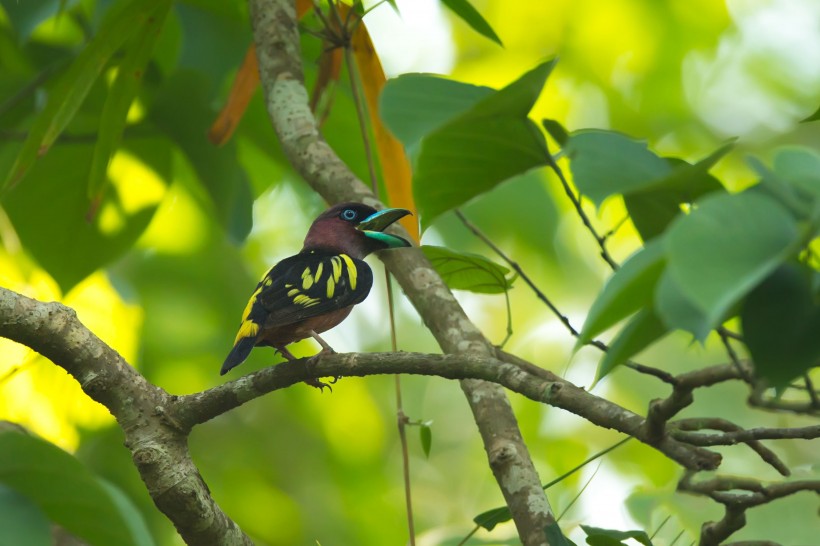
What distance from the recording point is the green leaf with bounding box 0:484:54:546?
2104mm

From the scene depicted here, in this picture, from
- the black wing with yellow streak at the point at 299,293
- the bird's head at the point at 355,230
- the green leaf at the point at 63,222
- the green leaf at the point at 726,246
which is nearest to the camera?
the green leaf at the point at 726,246

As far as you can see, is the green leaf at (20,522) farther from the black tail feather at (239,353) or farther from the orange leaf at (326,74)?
the orange leaf at (326,74)

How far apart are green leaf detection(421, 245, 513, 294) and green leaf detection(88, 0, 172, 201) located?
950mm

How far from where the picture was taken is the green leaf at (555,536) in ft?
5.72

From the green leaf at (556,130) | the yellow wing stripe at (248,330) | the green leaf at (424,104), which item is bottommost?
the green leaf at (556,130)

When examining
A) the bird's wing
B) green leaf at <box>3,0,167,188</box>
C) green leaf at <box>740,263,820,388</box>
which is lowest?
green leaf at <box>740,263,820,388</box>

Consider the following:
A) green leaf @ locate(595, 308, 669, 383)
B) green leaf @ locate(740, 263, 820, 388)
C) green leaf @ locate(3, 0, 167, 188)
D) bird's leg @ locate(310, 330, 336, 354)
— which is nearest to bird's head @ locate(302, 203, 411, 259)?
bird's leg @ locate(310, 330, 336, 354)

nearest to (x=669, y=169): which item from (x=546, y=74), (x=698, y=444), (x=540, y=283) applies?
(x=546, y=74)

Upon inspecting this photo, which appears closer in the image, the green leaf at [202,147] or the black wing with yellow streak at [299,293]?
the black wing with yellow streak at [299,293]

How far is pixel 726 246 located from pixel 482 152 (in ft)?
2.07

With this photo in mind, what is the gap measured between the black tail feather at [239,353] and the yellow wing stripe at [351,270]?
0.97 ft

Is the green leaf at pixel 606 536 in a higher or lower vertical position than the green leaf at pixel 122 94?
lower

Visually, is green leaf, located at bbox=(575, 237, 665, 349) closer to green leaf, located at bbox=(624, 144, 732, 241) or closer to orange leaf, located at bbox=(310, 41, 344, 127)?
green leaf, located at bbox=(624, 144, 732, 241)

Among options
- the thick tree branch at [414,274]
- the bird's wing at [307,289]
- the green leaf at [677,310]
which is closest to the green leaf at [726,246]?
the green leaf at [677,310]
